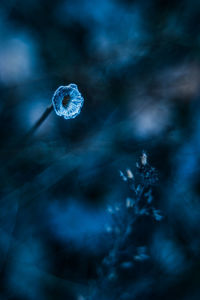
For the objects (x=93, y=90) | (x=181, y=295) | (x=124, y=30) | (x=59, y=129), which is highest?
(x=124, y=30)

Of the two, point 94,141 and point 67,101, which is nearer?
point 67,101

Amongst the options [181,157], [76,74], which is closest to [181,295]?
[181,157]

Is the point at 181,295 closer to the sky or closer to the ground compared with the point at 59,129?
closer to the ground

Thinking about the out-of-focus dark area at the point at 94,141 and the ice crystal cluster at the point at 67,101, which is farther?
the out-of-focus dark area at the point at 94,141

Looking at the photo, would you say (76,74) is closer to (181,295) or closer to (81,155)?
(81,155)
